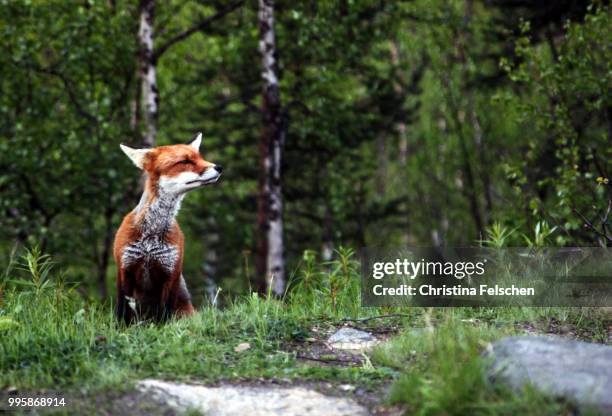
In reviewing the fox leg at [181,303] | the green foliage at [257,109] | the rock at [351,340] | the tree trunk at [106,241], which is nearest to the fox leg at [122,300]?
the fox leg at [181,303]

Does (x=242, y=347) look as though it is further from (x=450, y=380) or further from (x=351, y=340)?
Result: (x=450, y=380)

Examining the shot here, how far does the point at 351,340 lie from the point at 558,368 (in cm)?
248

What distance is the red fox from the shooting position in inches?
313

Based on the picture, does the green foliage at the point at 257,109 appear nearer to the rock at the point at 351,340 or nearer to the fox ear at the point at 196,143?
the fox ear at the point at 196,143

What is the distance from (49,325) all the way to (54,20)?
1233cm

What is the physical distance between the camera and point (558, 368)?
5.06 meters

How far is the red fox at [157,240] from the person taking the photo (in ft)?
26.0

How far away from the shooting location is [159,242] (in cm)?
799

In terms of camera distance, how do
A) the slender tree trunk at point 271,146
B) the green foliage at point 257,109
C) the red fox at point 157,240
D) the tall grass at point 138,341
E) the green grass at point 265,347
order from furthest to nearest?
the slender tree trunk at point 271,146 < the green foliage at point 257,109 < the red fox at point 157,240 < the tall grass at point 138,341 < the green grass at point 265,347

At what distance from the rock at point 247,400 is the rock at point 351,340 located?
4.02ft

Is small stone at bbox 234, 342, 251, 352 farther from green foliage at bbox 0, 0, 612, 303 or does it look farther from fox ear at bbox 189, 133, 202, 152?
green foliage at bbox 0, 0, 612, 303

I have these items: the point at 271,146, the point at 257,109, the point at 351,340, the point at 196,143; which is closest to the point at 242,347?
the point at 351,340

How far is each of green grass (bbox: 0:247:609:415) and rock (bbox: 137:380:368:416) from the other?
0.21m

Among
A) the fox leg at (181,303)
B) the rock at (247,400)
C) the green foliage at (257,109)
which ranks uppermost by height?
the green foliage at (257,109)
